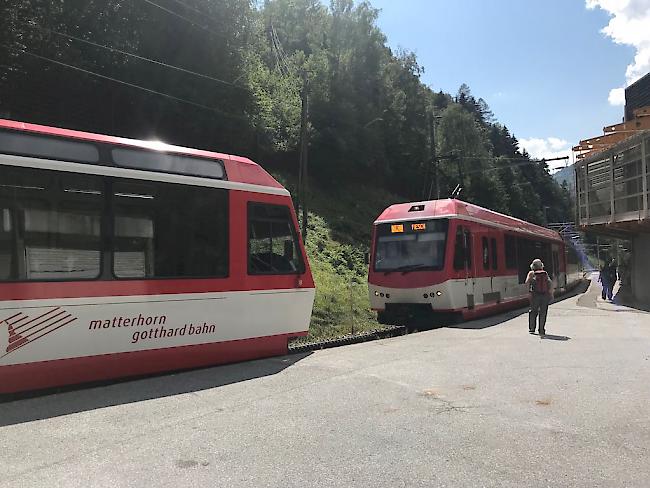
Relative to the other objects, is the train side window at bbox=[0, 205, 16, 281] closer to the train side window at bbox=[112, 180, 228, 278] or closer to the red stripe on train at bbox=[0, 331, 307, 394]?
the red stripe on train at bbox=[0, 331, 307, 394]

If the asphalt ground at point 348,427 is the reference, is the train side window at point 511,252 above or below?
above

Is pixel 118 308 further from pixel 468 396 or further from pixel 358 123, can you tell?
pixel 358 123

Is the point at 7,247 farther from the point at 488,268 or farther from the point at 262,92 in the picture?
the point at 262,92

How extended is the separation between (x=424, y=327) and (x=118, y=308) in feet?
31.2

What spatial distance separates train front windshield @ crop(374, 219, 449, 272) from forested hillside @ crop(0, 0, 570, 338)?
6.12 metres

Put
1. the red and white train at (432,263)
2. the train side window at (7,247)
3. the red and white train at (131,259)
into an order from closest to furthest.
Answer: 1. the train side window at (7,247)
2. the red and white train at (131,259)
3. the red and white train at (432,263)

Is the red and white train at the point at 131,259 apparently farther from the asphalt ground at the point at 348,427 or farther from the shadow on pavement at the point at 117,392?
the asphalt ground at the point at 348,427

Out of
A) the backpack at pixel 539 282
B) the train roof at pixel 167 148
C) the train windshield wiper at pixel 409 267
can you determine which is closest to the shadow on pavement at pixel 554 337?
the backpack at pixel 539 282

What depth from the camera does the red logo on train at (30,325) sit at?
5.80 metres

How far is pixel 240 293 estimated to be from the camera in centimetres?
809

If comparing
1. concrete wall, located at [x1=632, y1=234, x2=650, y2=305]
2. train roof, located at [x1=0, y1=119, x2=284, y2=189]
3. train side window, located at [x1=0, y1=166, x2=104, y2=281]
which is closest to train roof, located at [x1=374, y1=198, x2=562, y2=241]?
train roof, located at [x1=0, y1=119, x2=284, y2=189]

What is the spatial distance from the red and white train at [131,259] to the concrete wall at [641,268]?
761 inches

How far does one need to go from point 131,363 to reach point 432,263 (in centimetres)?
878

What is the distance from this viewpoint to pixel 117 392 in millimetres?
6352
